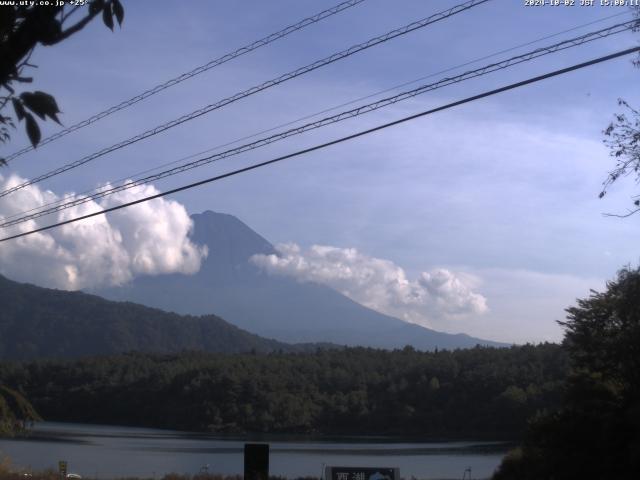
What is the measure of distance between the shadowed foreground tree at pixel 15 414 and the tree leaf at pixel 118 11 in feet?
19.7

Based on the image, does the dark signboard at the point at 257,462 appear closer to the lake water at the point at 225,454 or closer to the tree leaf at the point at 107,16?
the tree leaf at the point at 107,16

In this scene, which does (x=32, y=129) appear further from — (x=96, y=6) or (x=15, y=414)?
(x=15, y=414)

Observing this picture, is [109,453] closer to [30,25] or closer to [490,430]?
[490,430]

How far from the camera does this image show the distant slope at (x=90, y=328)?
107125 millimetres

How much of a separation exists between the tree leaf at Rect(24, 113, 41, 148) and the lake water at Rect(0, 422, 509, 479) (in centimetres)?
2495

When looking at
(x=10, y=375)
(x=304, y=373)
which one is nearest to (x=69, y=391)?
(x=10, y=375)

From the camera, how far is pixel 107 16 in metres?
4.16

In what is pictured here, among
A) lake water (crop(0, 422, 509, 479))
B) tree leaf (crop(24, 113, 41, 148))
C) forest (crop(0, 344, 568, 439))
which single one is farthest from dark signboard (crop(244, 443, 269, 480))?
forest (crop(0, 344, 568, 439))

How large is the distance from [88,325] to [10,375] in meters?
66.7

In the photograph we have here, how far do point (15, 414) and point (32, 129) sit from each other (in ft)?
28.6

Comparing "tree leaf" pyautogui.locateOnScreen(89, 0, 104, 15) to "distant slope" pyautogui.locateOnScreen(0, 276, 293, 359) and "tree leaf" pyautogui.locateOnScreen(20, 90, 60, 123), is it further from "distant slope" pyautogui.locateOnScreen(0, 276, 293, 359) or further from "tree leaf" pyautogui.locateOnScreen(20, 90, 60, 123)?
"distant slope" pyautogui.locateOnScreen(0, 276, 293, 359)

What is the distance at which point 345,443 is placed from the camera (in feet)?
145

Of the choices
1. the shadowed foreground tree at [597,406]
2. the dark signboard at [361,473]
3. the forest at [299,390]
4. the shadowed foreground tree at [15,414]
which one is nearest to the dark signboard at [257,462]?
the dark signboard at [361,473]

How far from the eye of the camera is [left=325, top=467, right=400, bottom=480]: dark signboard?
14.8 meters
